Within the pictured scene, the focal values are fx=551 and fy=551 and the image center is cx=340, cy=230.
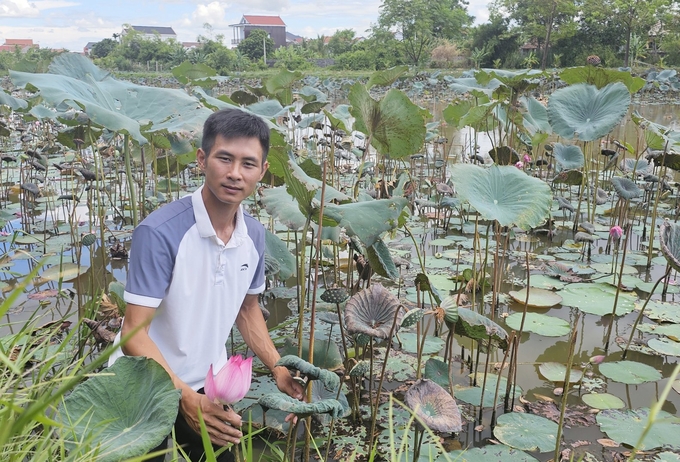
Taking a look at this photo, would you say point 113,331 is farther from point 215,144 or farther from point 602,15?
point 602,15

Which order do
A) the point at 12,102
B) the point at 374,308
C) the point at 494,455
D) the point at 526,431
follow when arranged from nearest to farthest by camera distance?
the point at 374,308, the point at 494,455, the point at 526,431, the point at 12,102

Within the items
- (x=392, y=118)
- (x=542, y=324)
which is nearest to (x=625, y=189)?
(x=542, y=324)

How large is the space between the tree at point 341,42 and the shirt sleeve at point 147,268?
1911 inches

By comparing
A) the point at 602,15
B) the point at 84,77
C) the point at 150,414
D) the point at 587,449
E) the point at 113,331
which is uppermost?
the point at 602,15

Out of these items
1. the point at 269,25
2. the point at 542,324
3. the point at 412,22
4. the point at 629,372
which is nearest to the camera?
the point at 629,372

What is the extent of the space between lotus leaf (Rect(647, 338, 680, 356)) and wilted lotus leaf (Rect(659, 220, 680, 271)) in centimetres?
71

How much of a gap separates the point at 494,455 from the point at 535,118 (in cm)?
360

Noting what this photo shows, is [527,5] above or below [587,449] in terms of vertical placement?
above

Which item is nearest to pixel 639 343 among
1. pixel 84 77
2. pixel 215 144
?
pixel 215 144

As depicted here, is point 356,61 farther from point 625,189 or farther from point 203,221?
point 203,221

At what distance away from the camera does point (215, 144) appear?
1.53 m

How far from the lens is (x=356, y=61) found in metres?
37.1

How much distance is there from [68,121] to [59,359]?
4.77 ft

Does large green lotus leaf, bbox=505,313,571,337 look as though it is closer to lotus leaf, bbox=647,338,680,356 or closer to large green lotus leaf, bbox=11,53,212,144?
lotus leaf, bbox=647,338,680,356
